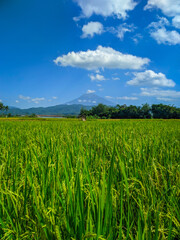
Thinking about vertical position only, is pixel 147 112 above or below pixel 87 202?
above

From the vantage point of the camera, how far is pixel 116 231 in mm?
733

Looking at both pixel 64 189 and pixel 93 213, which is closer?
pixel 93 213

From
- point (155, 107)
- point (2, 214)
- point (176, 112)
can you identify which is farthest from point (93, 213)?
point (155, 107)

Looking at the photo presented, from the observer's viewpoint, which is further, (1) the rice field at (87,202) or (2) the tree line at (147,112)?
(2) the tree line at (147,112)

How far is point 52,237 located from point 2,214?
1.19ft

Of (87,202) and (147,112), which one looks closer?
(87,202)

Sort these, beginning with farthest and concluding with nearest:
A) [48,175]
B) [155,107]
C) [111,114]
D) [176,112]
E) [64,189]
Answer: [111,114]
[155,107]
[176,112]
[48,175]
[64,189]

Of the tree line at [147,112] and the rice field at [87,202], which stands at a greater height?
the tree line at [147,112]

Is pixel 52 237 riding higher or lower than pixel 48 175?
lower

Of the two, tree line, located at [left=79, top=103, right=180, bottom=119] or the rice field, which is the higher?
tree line, located at [left=79, top=103, right=180, bottom=119]

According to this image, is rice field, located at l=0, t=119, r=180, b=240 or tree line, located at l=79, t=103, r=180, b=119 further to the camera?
tree line, located at l=79, t=103, r=180, b=119

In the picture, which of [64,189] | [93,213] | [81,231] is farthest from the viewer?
[64,189]

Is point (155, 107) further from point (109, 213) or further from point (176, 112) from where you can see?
point (109, 213)

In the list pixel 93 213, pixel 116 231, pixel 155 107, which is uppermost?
pixel 155 107
